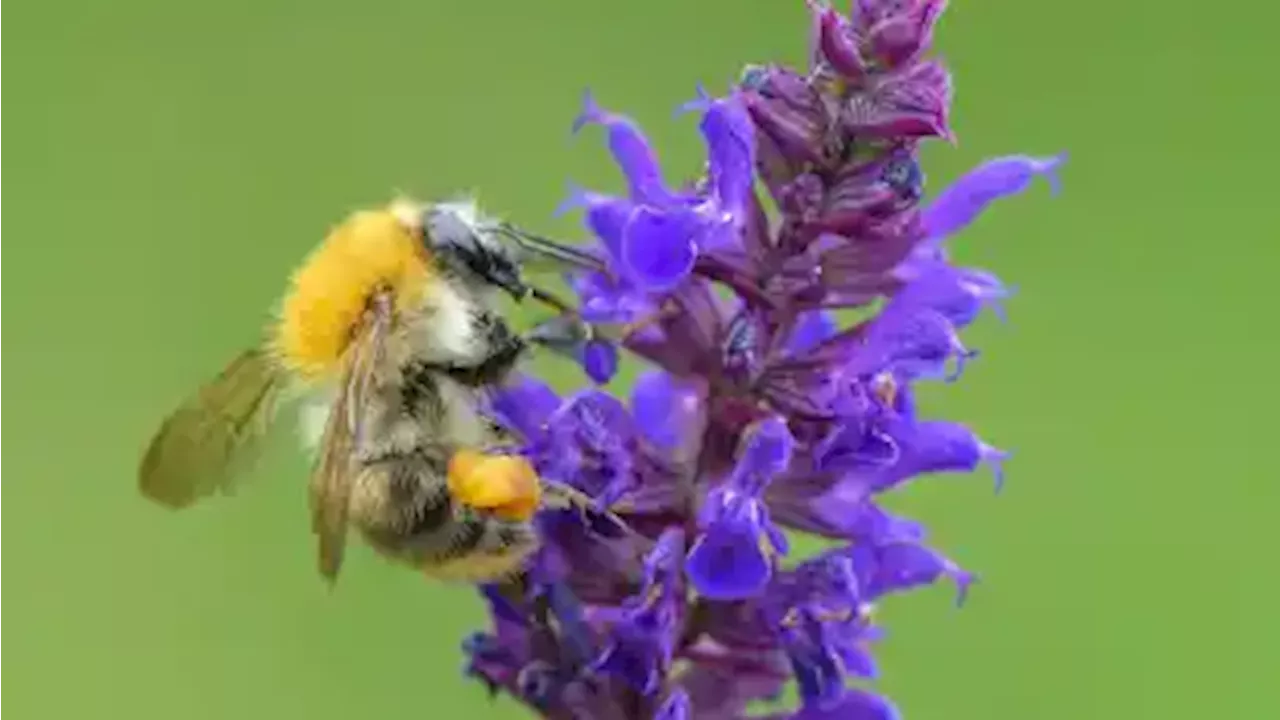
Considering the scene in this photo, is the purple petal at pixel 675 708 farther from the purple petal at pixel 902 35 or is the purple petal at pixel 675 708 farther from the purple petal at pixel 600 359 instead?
the purple petal at pixel 902 35

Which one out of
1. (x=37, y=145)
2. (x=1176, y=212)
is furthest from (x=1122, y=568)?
(x=37, y=145)

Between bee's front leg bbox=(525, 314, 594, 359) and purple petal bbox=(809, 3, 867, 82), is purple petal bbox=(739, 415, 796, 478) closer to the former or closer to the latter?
bee's front leg bbox=(525, 314, 594, 359)

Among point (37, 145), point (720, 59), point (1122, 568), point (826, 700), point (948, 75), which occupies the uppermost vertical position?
point (720, 59)

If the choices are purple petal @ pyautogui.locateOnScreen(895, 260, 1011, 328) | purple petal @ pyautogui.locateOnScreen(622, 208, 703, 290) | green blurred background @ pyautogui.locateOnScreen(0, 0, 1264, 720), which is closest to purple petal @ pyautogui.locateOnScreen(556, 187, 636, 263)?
purple petal @ pyautogui.locateOnScreen(622, 208, 703, 290)

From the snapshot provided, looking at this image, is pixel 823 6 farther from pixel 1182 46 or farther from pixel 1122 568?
pixel 1182 46

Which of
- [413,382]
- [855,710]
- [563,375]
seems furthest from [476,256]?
[563,375]

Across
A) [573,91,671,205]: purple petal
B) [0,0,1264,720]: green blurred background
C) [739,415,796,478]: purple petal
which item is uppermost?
[0,0,1264,720]: green blurred background
